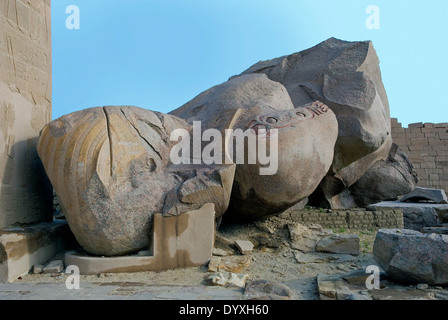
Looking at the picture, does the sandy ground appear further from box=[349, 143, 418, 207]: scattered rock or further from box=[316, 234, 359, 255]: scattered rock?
box=[349, 143, 418, 207]: scattered rock

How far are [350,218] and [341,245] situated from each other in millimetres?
1638

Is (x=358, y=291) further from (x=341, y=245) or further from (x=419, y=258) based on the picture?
(x=341, y=245)

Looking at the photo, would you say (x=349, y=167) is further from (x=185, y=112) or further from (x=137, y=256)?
(x=137, y=256)

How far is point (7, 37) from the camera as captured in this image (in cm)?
376

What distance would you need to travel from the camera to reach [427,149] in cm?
1330

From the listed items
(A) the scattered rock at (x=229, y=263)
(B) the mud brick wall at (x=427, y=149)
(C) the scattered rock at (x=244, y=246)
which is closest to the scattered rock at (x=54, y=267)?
(A) the scattered rock at (x=229, y=263)

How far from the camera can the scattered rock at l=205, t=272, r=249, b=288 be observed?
307 centimetres

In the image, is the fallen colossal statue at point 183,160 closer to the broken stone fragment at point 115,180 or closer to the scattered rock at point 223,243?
the broken stone fragment at point 115,180

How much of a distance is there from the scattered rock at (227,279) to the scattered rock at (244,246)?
645 millimetres

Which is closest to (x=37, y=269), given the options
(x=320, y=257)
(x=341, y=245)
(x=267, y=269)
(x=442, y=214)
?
(x=267, y=269)

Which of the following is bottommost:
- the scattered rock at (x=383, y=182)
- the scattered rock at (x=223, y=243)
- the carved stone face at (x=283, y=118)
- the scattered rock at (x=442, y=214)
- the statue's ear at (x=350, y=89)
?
the scattered rock at (x=442, y=214)

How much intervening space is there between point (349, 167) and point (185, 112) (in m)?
2.69

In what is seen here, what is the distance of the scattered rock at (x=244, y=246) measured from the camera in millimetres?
3938
